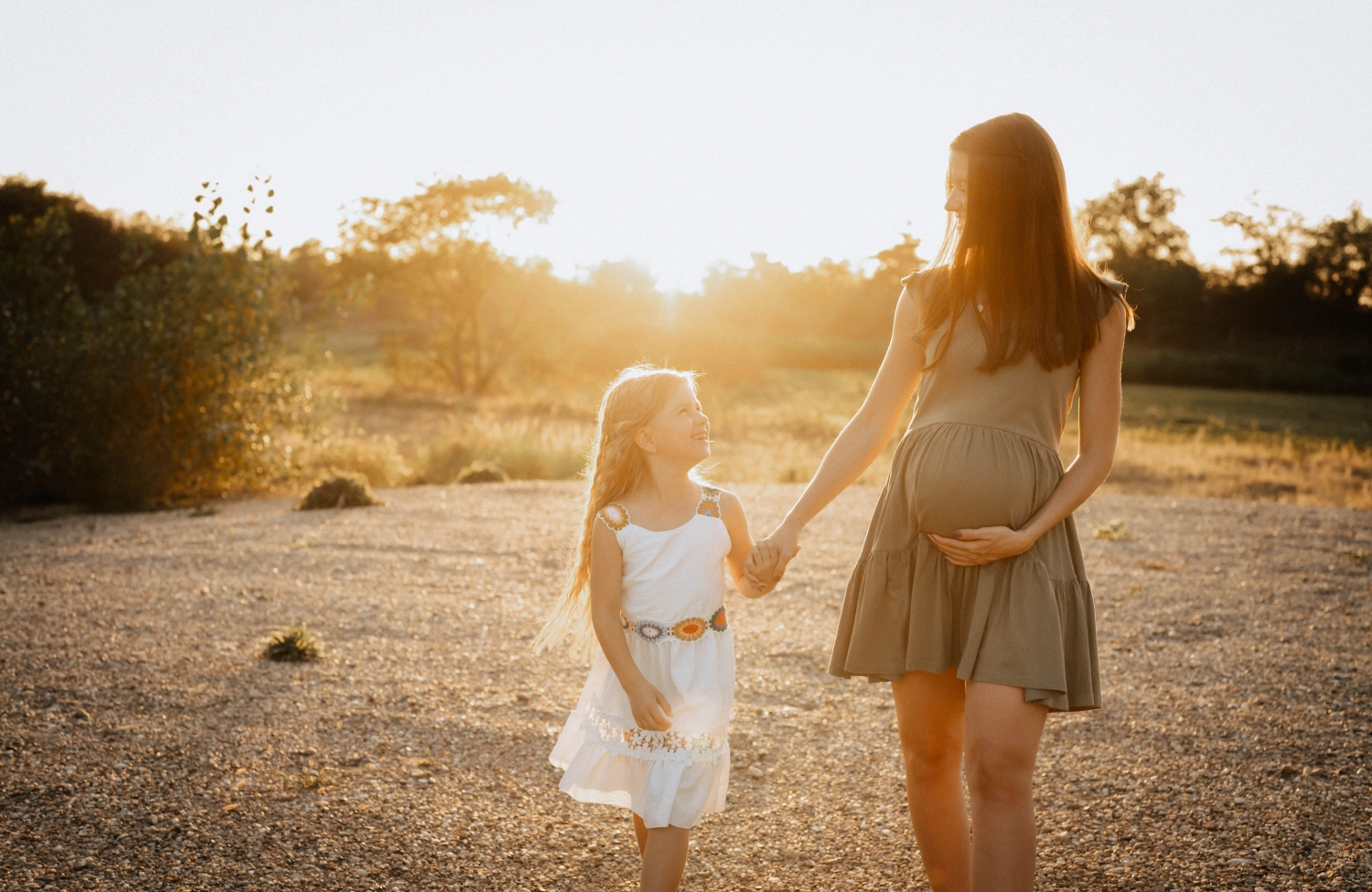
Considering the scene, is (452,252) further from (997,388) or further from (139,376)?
(997,388)

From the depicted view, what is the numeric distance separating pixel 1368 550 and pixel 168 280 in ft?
39.3

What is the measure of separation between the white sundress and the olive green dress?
35 cm

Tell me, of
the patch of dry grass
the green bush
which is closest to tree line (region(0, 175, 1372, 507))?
the green bush

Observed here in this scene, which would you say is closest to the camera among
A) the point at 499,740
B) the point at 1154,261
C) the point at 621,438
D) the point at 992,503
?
the point at 992,503

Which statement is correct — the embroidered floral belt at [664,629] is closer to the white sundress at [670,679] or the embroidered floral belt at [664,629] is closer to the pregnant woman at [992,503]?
the white sundress at [670,679]

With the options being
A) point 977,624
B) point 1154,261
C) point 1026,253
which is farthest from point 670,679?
point 1154,261

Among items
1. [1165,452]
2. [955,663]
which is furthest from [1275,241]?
[955,663]

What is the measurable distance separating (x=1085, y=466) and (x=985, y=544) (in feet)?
1.04

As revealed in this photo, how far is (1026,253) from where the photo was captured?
2113 millimetres

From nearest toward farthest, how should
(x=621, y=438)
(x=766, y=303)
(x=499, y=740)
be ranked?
1. (x=621, y=438)
2. (x=499, y=740)
3. (x=766, y=303)


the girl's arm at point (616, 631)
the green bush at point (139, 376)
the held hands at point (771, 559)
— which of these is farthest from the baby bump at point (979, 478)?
the green bush at point (139, 376)

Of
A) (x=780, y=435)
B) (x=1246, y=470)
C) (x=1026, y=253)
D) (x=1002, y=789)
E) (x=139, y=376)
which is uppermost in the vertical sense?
(x=1026, y=253)

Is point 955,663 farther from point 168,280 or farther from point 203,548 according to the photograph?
point 168,280

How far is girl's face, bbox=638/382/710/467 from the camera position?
239 centimetres
